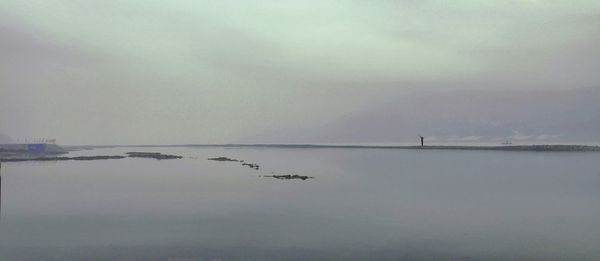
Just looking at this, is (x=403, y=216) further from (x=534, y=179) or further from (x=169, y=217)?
(x=534, y=179)

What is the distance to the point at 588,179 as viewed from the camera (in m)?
58.2

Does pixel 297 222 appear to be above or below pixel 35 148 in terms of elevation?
below

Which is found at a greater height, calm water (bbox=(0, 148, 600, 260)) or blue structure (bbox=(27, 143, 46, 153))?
blue structure (bbox=(27, 143, 46, 153))

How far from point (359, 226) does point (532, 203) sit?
19418 mm

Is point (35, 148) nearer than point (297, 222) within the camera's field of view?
No

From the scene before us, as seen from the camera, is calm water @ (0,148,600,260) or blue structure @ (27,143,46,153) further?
blue structure @ (27,143,46,153)

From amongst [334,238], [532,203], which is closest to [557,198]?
[532,203]

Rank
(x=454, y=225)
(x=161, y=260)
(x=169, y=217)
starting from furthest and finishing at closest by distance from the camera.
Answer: (x=169, y=217), (x=454, y=225), (x=161, y=260)

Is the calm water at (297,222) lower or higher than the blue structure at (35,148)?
lower

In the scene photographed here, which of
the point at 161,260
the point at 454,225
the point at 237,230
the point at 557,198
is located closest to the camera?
the point at 161,260

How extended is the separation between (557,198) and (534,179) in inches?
784

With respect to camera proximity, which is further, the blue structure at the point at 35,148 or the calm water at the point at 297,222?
the blue structure at the point at 35,148

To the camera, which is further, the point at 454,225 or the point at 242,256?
the point at 454,225

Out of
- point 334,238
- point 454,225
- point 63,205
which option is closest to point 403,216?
point 454,225
